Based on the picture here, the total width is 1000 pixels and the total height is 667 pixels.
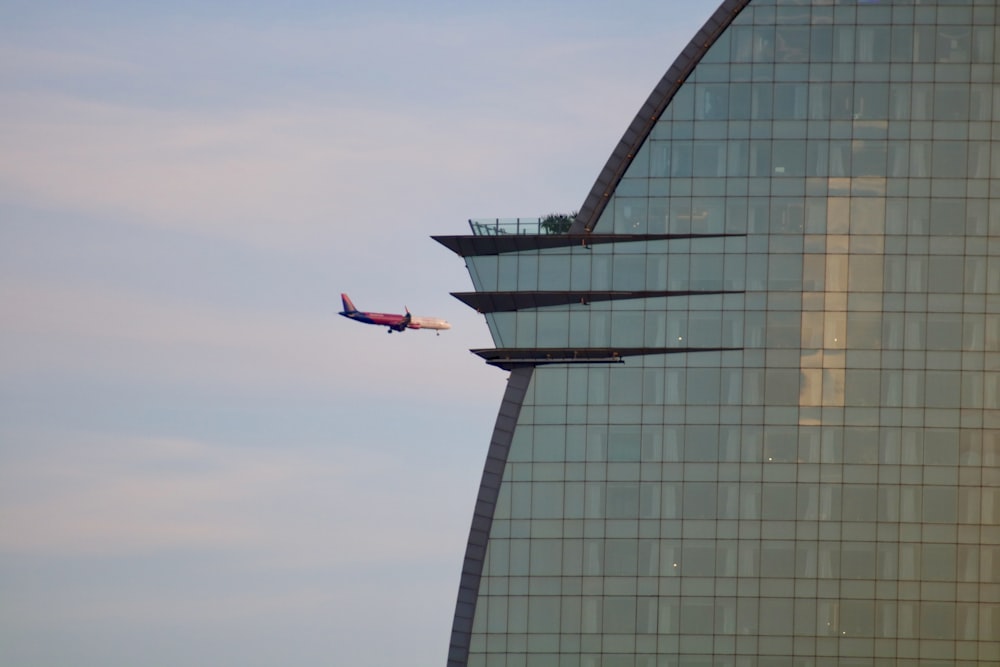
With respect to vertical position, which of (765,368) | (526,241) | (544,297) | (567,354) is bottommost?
(765,368)

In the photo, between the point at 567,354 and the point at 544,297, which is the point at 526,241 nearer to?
the point at 544,297

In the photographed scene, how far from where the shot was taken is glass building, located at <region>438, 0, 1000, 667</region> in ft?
401

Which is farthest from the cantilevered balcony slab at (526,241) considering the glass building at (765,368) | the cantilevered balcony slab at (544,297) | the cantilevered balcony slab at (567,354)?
the cantilevered balcony slab at (567,354)

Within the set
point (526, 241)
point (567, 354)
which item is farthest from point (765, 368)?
point (526, 241)

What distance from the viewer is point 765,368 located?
123938mm

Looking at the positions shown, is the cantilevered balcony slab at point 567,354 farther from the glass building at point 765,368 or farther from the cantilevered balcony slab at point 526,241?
the cantilevered balcony slab at point 526,241

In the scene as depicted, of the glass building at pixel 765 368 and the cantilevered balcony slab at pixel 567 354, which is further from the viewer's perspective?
the cantilevered balcony slab at pixel 567 354

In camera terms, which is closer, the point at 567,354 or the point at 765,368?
the point at 765,368

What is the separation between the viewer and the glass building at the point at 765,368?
12212 cm

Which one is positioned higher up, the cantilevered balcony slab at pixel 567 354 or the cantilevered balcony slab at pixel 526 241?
the cantilevered balcony slab at pixel 526 241

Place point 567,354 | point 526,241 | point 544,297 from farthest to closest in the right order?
1. point 526,241
2. point 544,297
3. point 567,354

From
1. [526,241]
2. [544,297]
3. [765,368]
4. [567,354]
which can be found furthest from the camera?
[526,241]

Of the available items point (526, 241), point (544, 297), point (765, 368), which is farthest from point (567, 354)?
point (765, 368)

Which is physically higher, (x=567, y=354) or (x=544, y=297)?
(x=544, y=297)
